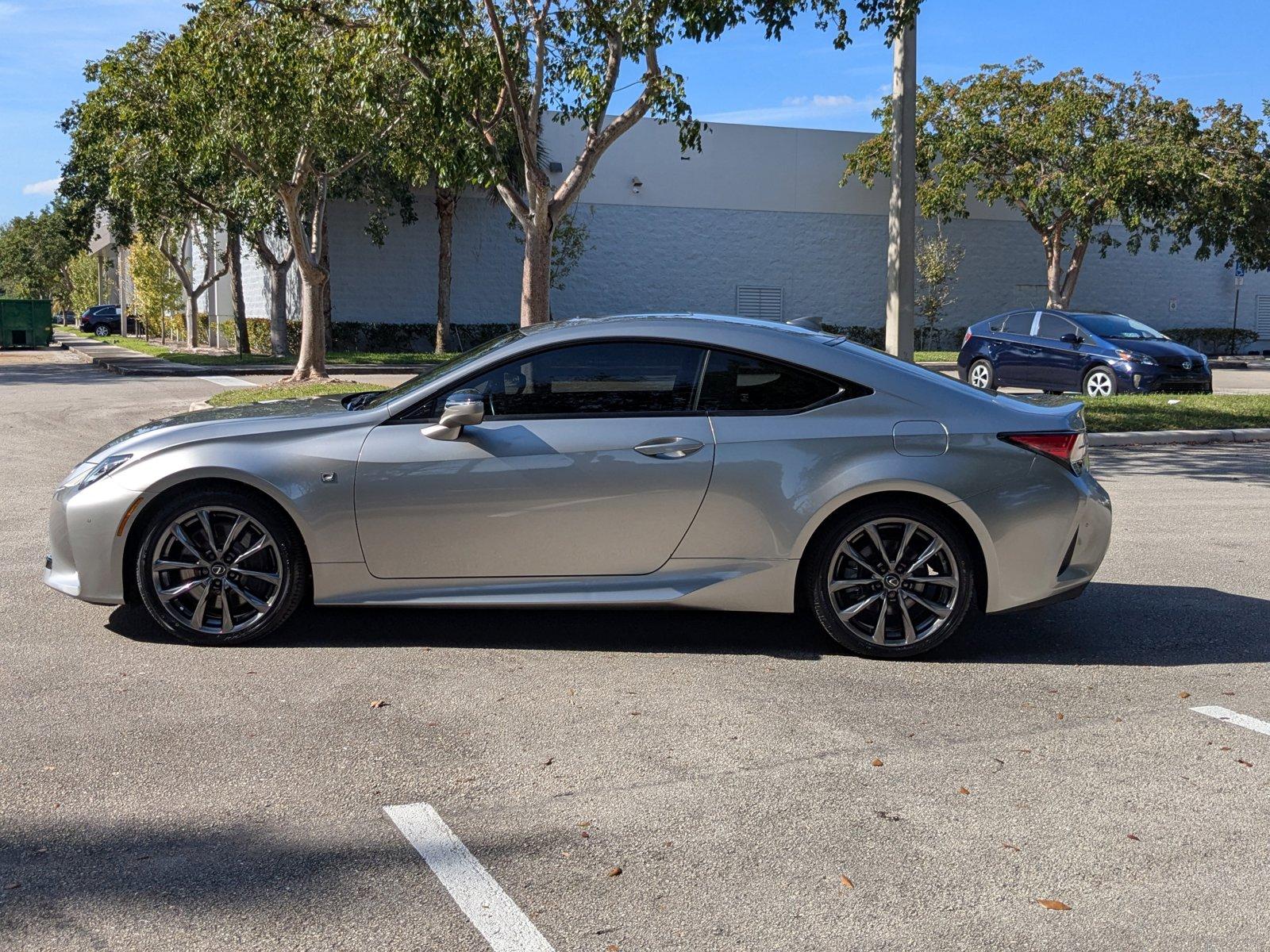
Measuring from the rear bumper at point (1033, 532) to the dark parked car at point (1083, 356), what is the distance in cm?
1531

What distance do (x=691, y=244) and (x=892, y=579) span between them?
35724mm

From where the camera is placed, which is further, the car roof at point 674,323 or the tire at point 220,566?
the car roof at point 674,323

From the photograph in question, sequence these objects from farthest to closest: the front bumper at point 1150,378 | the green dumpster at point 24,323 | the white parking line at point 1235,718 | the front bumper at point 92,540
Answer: the green dumpster at point 24,323
the front bumper at point 1150,378
the front bumper at point 92,540
the white parking line at point 1235,718

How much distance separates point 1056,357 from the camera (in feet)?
67.4

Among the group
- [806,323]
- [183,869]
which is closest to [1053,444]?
[806,323]

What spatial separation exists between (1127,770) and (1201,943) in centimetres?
123

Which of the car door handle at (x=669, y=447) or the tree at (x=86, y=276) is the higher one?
the tree at (x=86, y=276)

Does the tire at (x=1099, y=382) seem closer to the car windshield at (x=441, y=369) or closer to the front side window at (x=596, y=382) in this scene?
the front side window at (x=596, y=382)

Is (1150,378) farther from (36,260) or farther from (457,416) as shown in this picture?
(36,260)

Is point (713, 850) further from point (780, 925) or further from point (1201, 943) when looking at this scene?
point (1201, 943)

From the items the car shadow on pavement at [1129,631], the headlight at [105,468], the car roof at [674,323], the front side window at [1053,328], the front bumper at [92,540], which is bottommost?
the car shadow on pavement at [1129,631]

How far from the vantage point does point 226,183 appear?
1125 inches

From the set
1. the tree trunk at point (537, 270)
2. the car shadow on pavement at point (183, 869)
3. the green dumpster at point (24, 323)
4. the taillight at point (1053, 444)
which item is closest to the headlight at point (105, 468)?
the car shadow on pavement at point (183, 869)

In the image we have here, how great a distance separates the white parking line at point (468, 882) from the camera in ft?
10.2
